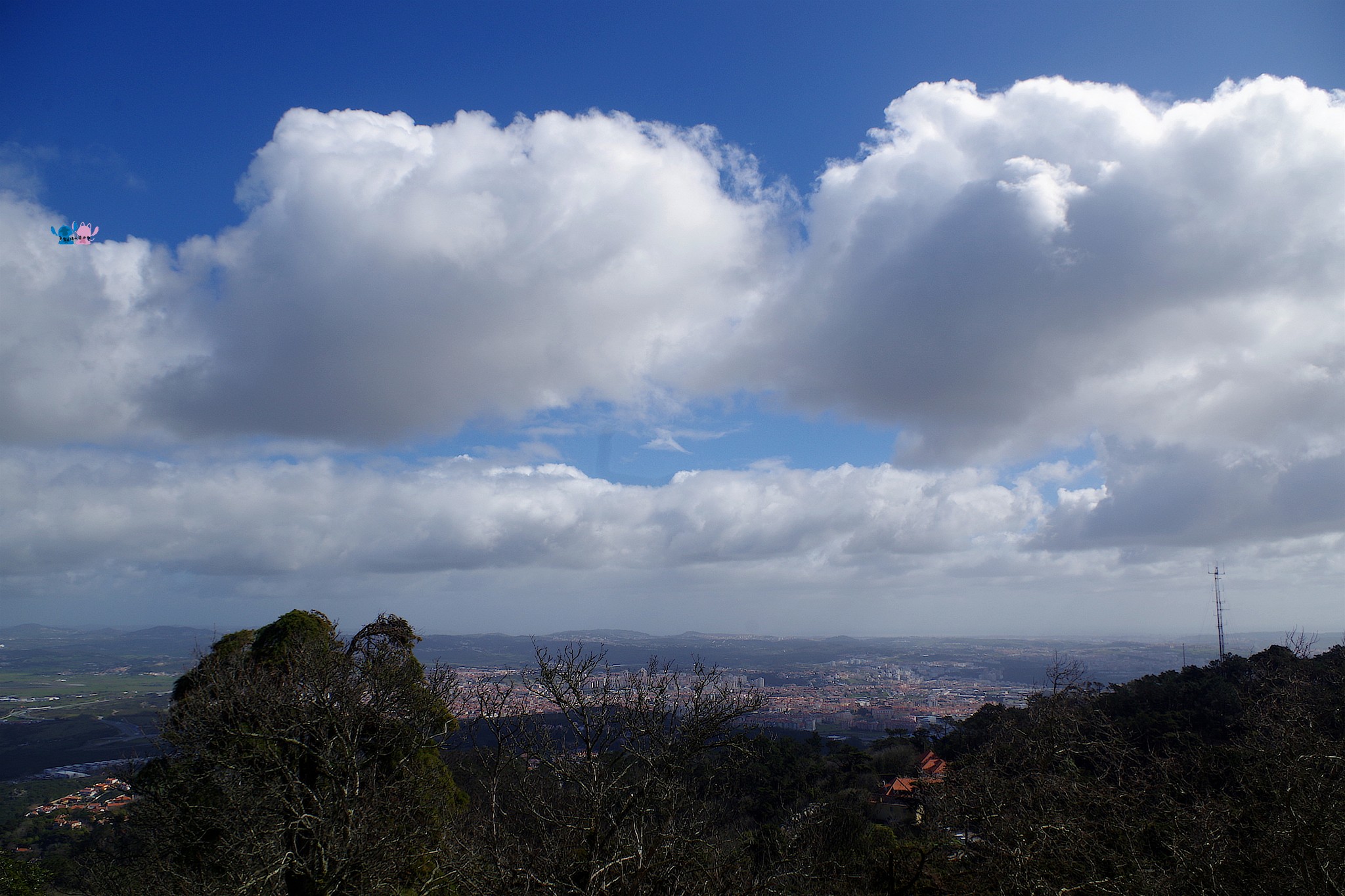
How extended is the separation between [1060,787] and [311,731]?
1107cm

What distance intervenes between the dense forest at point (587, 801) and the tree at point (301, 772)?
0.18 ft

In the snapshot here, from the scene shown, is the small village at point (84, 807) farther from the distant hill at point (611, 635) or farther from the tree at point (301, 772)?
the distant hill at point (611, 635)

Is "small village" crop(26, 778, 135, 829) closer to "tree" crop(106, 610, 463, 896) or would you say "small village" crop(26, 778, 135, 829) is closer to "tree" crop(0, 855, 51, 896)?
"tree" crop(0, 855, 51, 896)

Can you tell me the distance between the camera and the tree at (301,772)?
9547 mm

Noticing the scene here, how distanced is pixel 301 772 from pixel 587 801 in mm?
6513

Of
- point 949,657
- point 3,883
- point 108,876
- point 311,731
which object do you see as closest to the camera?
point 311,731

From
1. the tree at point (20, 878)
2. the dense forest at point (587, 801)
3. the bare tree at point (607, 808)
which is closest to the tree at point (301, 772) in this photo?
the dense forest at point (587, 801)

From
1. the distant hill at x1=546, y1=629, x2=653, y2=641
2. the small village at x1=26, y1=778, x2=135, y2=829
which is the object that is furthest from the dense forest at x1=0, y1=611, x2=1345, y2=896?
the distant hill at x1=546, y1=629, x2=653, y2=641

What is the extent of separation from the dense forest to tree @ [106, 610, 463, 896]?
2.2 inches

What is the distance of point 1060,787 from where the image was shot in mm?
10039

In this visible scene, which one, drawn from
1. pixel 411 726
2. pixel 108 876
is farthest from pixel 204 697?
pixel 108 876

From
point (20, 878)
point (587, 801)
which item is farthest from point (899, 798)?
point (20, 878)

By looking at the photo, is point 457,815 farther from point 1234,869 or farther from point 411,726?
point 1234,869

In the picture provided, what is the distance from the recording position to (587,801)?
26.1 feet
